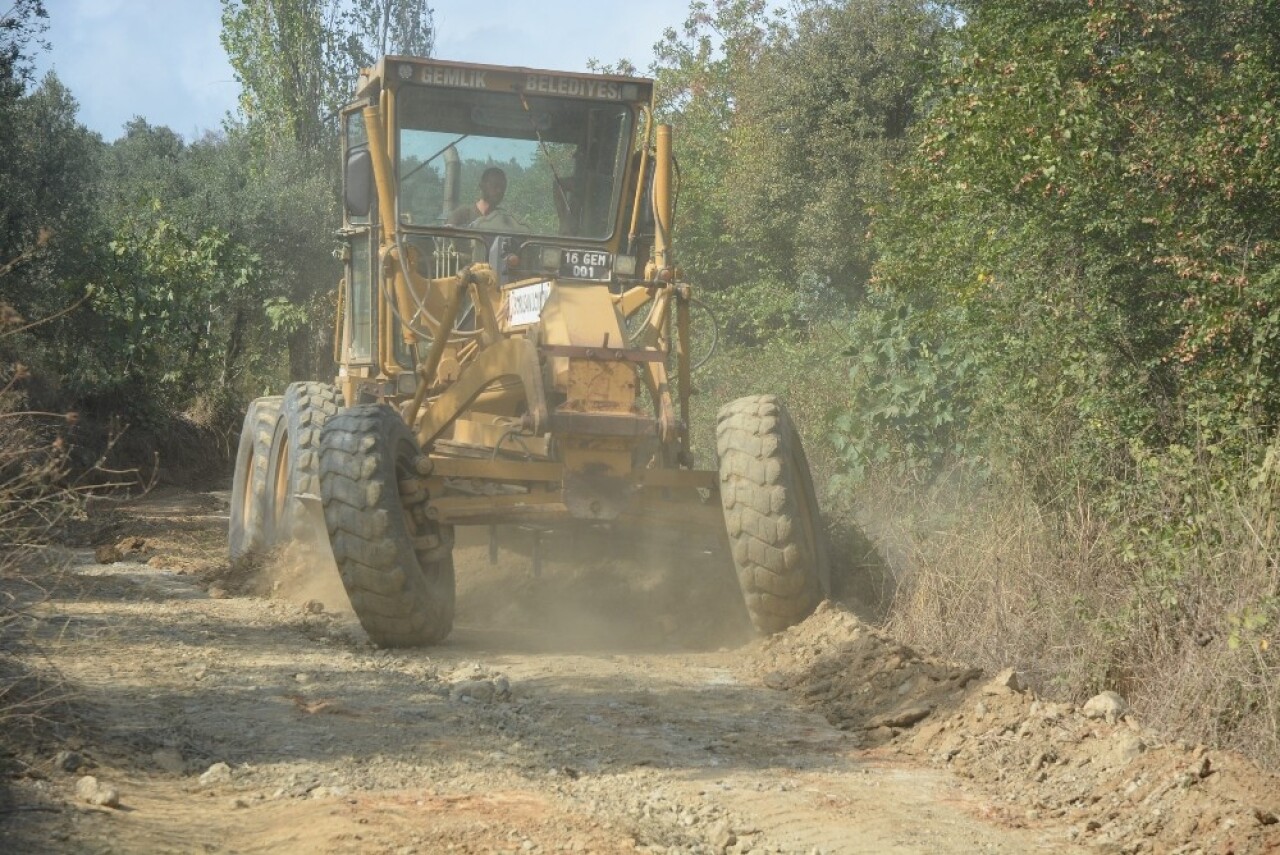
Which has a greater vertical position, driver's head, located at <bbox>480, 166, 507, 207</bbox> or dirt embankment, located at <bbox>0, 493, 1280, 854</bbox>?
driver's head, located at <bbox>480, 166, 507, 207</bbox>

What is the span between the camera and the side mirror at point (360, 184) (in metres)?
10.4

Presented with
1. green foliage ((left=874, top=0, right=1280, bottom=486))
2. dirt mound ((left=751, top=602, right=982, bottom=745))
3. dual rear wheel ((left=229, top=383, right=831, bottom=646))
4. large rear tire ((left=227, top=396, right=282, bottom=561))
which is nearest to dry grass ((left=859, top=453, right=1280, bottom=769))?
dirt mound ((left=751, top=602, right=982, bottom=745))

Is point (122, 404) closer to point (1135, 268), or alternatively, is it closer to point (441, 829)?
point (1135, 268)

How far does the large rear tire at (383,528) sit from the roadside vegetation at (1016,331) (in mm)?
1939

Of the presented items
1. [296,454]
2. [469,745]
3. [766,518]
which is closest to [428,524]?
[766,518]

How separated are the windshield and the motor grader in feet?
0.04

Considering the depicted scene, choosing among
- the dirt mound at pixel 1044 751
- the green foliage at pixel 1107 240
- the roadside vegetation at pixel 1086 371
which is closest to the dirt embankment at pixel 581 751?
the dirt mound at pixel 1044 751

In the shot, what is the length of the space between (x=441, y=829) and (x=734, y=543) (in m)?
3.97

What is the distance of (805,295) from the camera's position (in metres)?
22.6

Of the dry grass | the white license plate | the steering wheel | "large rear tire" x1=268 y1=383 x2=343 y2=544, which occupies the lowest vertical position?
the dry grass

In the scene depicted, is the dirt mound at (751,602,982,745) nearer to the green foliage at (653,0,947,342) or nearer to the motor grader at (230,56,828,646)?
the motor grader at (230,56,828,646)

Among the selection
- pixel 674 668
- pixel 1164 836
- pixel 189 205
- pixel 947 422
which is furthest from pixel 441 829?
pixel 189 205

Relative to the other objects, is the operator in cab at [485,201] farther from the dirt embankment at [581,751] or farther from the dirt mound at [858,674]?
the dirt mound at [858,674]

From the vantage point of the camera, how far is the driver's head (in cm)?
1058
